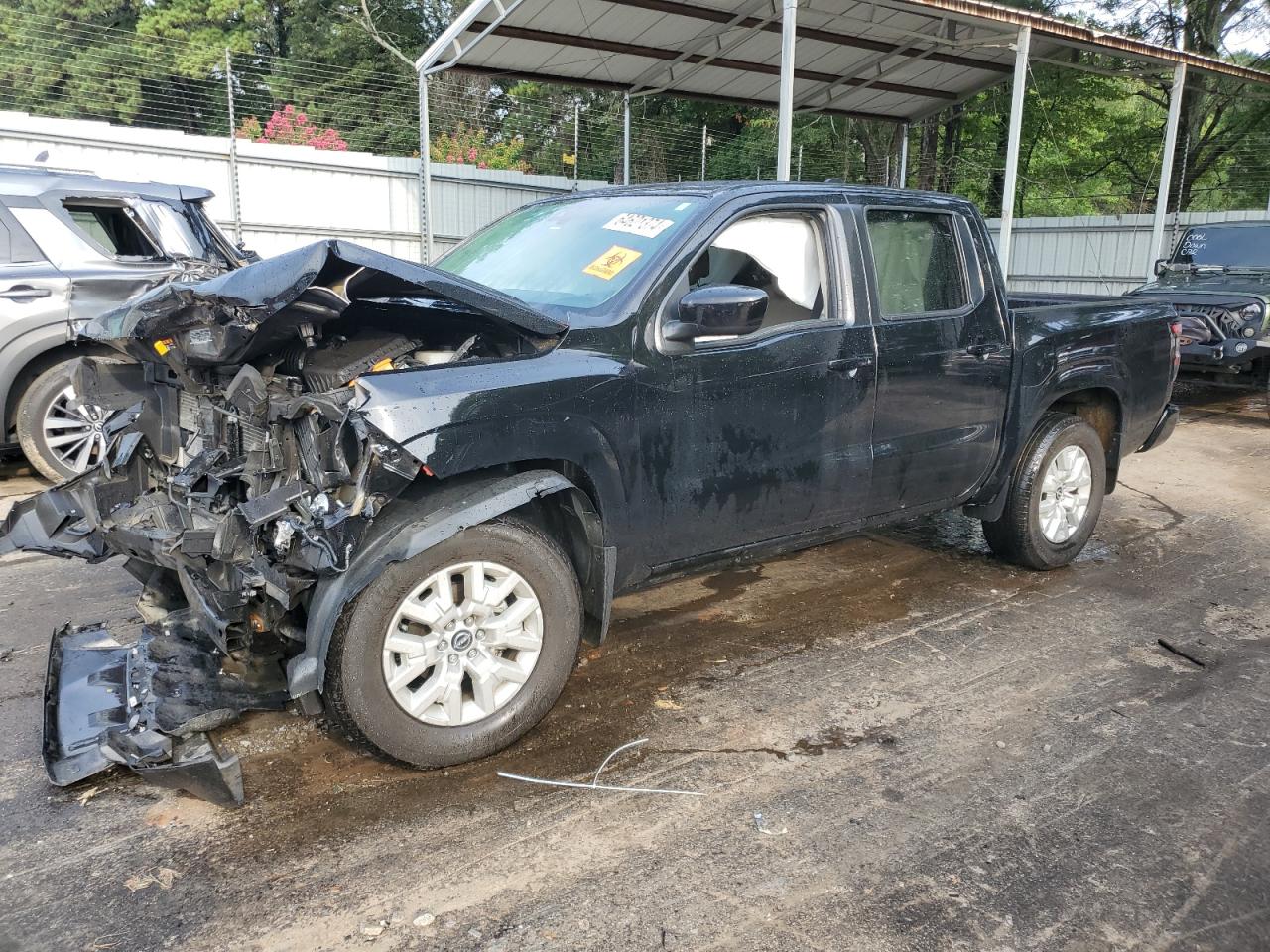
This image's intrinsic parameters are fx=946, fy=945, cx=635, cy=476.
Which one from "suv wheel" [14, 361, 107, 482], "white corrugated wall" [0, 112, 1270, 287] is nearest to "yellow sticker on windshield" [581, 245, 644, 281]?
"suv wheel" [14, 361, 107, 482]

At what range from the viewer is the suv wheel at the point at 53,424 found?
6.55 meters

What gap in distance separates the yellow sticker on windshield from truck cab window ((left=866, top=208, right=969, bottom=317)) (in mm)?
1223

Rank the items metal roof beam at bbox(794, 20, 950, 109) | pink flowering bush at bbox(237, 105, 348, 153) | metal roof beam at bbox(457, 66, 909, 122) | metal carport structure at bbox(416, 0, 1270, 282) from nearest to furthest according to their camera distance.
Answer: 1. metal carport structure at bbox(416, 0, 1270, 282)
2. metal roof beam at bbox(457, 66, 909, 122)
3. metal roof beam at bbox(794, 20, 950, 109)
4. pink flowering bush at bbox(237, 105, 348, 153)

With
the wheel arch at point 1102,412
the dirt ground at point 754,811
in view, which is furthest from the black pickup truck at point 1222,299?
the dirt ground at point 754,811

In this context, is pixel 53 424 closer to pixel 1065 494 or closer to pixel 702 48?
pixel 1065 494

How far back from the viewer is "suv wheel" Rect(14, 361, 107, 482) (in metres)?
6.55

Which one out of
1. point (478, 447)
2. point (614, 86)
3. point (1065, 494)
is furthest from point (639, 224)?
point (614, 86)

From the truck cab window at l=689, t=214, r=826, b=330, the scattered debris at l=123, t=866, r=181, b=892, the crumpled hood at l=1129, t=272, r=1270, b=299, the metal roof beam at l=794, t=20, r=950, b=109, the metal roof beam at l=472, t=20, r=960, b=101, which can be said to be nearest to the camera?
the scattered debris at l=123, t=866, r=181, b=892

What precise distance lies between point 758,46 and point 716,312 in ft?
38.3

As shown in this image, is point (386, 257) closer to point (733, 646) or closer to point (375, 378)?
point (375, 378)

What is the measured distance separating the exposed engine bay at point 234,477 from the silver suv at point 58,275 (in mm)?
→ 3164

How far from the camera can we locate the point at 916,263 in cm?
454

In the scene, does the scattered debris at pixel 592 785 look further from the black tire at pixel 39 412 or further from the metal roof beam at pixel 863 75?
the metal roof beam at pixel 863 75

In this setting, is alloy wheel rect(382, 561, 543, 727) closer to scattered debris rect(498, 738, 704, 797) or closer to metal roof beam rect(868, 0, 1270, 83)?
scattered debris rect(498, 738, 704, 797)
